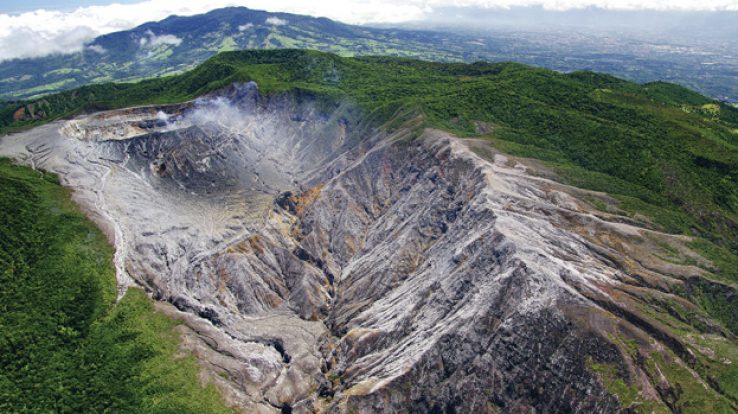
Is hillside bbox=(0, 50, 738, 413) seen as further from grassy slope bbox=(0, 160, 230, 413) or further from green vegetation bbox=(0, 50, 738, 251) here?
grassy slope bbox=(0, 160, 230, 413)

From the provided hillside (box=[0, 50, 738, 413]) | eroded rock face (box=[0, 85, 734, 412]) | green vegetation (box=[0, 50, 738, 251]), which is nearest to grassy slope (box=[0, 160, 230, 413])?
eroded rock face (box=[0, 85, 734, 412])

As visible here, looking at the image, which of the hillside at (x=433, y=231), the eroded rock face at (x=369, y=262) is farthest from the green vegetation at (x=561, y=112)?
the eroded rock face at (x=369, y=262)

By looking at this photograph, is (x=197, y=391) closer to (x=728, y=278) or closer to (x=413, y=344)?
(x=413, y=344)

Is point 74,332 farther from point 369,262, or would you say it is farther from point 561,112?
point 561,112

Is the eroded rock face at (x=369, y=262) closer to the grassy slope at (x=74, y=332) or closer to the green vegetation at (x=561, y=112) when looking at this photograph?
the grassy slope at (x=74, y=332)

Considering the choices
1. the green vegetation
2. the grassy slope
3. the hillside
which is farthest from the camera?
the green vegetation

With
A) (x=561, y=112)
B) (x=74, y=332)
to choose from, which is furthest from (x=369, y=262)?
(x=561, y=112)

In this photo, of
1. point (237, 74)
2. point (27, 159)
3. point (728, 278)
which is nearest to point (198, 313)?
point (27, 159)
